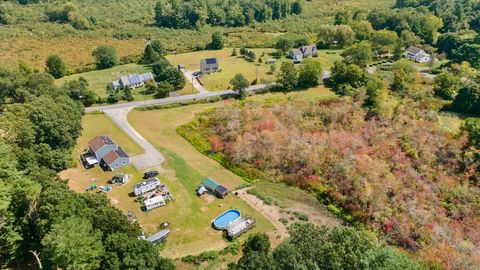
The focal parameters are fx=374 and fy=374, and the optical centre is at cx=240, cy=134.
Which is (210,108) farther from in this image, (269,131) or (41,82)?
(41,82)

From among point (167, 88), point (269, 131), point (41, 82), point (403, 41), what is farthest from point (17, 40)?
point (403, 41)

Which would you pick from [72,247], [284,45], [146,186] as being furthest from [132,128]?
[284,45]

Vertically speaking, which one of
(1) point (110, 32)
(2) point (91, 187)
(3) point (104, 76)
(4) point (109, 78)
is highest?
(1) point (110, 32)

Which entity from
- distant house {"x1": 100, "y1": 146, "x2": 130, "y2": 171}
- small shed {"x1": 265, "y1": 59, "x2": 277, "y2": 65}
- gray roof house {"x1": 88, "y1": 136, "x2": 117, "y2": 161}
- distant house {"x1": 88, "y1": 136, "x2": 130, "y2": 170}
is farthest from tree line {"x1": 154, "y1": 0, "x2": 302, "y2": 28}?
distant house {"x1": 100, "y1": 146, "x2": 130, "y2": 171}

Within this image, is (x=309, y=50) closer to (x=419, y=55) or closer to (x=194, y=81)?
(x=419, y=55)

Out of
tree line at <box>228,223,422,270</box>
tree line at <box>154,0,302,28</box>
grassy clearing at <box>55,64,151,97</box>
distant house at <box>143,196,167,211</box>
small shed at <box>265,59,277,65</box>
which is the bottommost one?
distant house at <box>143,196,167,211</box>

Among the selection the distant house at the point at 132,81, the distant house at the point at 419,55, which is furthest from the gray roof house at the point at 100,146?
the distant house at the point at 419,55

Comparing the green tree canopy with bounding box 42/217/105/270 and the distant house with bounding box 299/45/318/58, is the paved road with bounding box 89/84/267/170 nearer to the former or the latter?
the green tree canopy with bounding box 42/217/105/270
